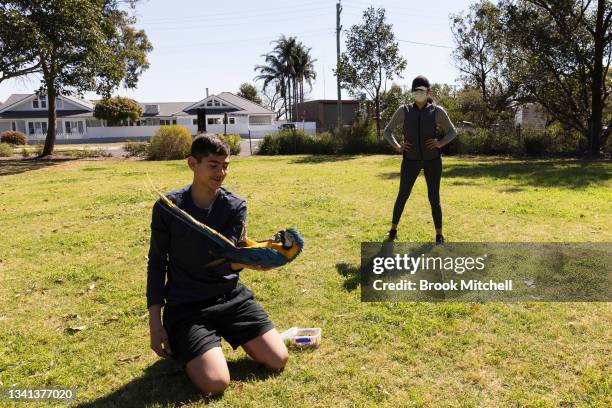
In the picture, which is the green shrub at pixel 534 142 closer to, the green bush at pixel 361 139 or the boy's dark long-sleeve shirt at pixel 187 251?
the green bush at pixel 361 139

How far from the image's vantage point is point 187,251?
3.33 m

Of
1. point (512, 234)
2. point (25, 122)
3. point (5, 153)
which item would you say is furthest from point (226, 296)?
point (25, 122)

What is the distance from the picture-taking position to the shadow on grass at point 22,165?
1897 cm

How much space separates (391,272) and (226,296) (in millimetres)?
2406

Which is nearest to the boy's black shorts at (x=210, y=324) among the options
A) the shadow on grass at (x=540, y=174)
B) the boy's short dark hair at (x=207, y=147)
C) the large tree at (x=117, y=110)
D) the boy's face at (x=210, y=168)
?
A: the boy's face at (x=210, y=168)

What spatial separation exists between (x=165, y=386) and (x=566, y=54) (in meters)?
20.0

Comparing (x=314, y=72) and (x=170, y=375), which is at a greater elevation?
(x=314, y=72)

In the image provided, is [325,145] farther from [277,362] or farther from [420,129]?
[277,362]

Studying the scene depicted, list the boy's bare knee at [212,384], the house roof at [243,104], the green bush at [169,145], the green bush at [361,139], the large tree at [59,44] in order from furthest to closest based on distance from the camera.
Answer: the house roof at [243,104] < the green bush at [361,139] < the green bush at [169,145] < the large tree at [59,44] < the boy's bare knee at [212,384]

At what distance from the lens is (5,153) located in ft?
82.9

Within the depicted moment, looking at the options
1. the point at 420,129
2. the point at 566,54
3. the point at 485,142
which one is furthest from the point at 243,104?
the point at 420,129

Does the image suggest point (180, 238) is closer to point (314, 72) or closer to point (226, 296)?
point (226, 296)

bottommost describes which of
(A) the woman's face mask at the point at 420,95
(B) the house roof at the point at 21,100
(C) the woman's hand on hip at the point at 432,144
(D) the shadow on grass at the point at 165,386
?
(D) the shadow on grass at the point at 165,386

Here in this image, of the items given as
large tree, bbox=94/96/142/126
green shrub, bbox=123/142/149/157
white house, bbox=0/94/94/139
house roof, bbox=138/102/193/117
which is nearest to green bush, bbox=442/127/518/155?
green shrub, bbox=123/142/149/157
